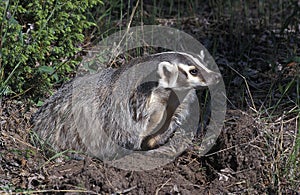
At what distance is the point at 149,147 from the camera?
13.8 ft

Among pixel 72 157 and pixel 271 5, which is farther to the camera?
pixel 271 5

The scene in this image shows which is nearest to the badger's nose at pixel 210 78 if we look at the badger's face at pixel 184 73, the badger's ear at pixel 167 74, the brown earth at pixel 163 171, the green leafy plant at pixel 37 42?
the badger's face at pixel 184 73

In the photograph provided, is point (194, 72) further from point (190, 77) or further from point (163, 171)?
point (163, 171)

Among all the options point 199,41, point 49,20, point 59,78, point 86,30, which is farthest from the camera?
point 199,41

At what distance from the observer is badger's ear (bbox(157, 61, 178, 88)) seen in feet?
12.3

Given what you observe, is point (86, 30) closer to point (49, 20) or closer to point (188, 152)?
point (49, 20)

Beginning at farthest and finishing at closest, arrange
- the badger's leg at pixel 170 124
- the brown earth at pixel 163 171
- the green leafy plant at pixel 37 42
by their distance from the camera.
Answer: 1. the badger's leg at pixel 170 124
2. the green leafy plant at pixel 37 42
3. the brown earth at pixel 163 171

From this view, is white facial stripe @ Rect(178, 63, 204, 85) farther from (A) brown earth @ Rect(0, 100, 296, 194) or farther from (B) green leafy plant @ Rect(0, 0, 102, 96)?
(B) green leafy plant @ Rect(0, 0, 102, 96)

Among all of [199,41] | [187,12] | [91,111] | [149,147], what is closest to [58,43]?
[91,111]

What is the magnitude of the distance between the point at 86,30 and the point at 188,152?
6.18 ft

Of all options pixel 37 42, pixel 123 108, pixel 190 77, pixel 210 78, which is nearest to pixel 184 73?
pixel 190 77

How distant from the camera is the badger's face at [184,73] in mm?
3797

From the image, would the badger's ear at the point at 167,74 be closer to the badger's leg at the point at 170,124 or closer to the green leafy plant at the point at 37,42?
the badger's leg at the point at 170,124

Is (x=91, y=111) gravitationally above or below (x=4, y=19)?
below
